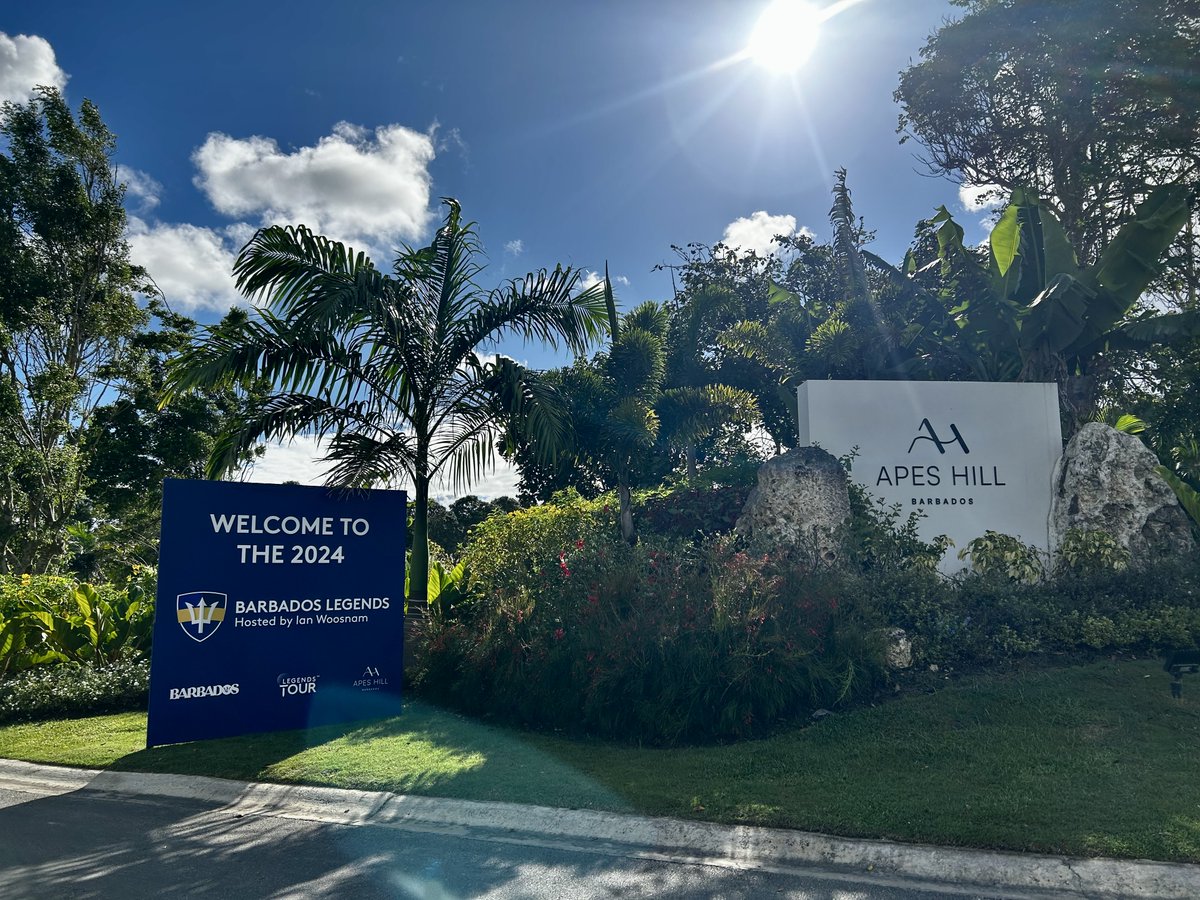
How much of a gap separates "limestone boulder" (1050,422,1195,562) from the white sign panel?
20.9 inches

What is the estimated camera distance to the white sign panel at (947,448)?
37.5ft

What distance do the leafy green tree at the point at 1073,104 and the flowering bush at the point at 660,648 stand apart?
1346 centimetres

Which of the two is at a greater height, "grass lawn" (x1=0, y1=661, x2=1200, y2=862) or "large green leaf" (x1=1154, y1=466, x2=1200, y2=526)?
"large green leaf" (x1=1154, y1=466, x2=1200, y2=526)

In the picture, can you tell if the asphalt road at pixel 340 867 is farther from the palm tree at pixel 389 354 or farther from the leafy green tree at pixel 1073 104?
the leafy green tree at pixel 1073 104

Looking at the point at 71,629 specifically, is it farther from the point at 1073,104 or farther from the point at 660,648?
→ the point at 1073,104

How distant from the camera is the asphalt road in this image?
465 cm

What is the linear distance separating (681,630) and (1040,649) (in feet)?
13.0

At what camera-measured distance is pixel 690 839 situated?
5297 mm

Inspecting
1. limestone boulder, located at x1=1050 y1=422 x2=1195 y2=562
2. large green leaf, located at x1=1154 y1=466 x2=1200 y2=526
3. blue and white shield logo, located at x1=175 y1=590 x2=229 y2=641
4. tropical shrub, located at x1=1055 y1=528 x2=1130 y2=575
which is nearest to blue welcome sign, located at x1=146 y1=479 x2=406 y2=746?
blue and white shield logo, located at x1=175 y1=590 x2=229 y2=641

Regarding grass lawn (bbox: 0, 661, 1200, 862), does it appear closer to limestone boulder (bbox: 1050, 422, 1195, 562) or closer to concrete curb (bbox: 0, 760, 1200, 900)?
concrete curb (bbox: 0, 760, 1200, 900)

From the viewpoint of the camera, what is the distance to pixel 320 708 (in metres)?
9.00

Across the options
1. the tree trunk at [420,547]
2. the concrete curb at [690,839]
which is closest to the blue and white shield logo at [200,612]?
the concrete curb at [690,839]

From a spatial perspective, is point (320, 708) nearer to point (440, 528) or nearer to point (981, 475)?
point (981, 475)

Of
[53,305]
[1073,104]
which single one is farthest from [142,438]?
[1073,104]
